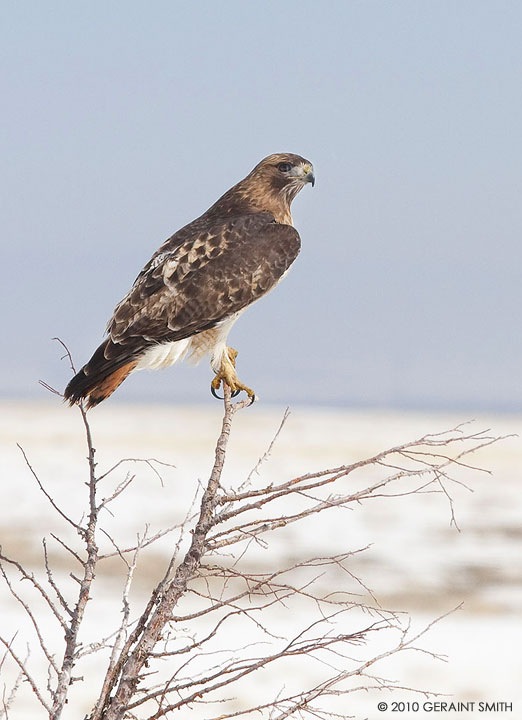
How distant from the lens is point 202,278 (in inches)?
239

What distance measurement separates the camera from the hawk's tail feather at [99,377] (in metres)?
5.27

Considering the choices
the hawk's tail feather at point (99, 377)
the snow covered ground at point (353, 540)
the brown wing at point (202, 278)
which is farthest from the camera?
the snow covered ground at point (353, 540)

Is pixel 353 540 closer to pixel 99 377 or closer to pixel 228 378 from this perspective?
pixel 228 378

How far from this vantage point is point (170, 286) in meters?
5.95

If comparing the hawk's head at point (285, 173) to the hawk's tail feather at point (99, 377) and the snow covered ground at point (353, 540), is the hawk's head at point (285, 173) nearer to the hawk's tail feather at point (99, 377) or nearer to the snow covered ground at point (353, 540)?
the hawk's tail feather at point (99, 377)

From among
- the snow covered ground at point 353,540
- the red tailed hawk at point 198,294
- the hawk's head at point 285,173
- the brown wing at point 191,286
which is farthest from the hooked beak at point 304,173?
the snow covered ground at point 353,540

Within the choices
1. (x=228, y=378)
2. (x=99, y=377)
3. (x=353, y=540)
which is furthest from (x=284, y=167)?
(x=353, y=540)

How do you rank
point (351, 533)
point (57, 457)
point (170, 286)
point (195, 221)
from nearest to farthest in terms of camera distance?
point (170, 286), point (195, 221), point (351, 533), point (57, 457)

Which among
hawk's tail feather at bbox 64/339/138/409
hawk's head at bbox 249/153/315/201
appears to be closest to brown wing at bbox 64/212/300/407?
hawk's tail feather at bbox 64/339/138/409

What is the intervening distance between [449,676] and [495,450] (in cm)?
1978

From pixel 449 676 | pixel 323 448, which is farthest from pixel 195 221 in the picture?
pixel 323 448

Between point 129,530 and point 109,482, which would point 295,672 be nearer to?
point 129,530

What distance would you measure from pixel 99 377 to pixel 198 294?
35.5 inches

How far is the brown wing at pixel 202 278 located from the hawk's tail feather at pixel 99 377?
0.42 feet
